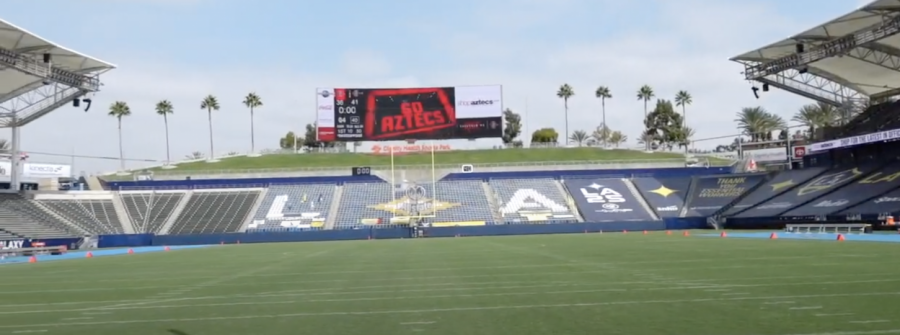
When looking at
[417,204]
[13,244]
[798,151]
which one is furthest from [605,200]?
[13,244]

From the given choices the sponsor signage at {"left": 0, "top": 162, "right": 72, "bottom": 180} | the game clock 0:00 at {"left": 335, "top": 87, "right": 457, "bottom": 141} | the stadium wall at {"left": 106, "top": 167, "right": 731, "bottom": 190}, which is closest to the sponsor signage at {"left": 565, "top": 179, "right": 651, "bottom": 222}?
the stadium wall at {"left": 106, "top": 167, "right": 731, "bottom": 190}

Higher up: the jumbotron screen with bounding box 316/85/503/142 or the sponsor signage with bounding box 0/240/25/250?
the jumbotron screen with bounding box 316/85/503/142

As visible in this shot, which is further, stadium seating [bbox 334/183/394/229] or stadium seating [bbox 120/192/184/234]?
stadium seating [bbox 334/183/394/229]

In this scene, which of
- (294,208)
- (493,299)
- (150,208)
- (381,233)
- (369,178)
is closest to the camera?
(493,299)

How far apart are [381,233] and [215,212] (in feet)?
48.3

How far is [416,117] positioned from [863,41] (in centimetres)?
3442

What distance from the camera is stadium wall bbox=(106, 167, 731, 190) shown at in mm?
65062

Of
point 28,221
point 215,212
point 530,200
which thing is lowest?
point 28,221

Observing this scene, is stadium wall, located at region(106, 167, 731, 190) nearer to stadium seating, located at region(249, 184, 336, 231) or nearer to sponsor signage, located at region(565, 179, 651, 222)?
stadium seating, located at region(249, 184, 336, 231)

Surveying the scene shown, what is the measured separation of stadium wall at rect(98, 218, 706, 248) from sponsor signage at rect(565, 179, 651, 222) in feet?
7.96

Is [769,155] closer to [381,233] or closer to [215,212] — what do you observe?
[381,233]

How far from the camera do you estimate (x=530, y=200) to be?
6331 centimetres

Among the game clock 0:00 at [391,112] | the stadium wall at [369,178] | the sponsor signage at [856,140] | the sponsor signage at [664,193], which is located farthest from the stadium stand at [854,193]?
the game clock 0:00 at [391,112]

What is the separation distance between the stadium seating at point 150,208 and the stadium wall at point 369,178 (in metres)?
1.61
